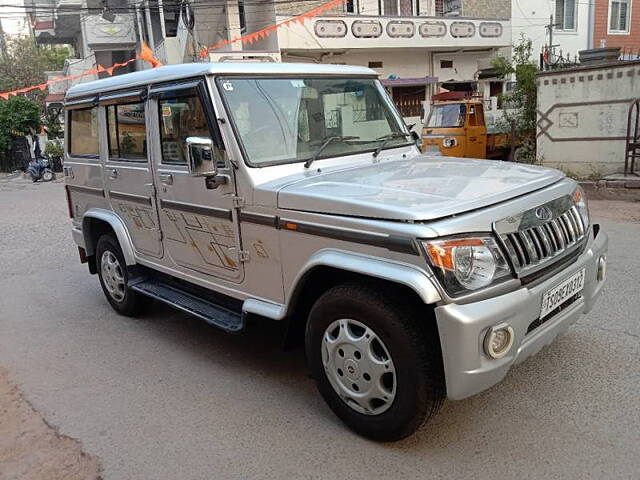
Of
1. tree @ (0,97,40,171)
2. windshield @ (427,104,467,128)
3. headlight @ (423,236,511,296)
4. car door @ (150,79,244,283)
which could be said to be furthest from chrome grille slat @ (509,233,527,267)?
tree @ (0,97,40,171)

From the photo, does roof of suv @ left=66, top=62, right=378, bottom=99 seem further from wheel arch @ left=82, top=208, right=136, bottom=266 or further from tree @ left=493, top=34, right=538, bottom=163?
tree @ left=493, top=34, right=538, bottom=163

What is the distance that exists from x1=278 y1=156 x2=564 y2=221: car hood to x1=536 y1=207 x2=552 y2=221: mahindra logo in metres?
0.13

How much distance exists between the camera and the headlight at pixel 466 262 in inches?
102

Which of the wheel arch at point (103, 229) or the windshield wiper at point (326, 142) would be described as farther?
the wheel arch at point (103, 229)

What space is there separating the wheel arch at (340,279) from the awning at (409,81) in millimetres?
19916

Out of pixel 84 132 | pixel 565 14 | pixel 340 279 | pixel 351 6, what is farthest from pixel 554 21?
pixel 340 279

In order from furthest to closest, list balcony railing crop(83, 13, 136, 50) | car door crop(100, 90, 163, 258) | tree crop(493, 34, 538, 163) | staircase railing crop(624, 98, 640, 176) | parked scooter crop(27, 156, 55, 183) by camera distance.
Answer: balcony railing crop(83, 13, 136, 50) → parked scooter crop(27, 156, 55, 183) → tree crop(493, 34, 538, 163) → staircase railing crop(624, 98, 640, 176) → car door crop(100, 90, 163, 258)

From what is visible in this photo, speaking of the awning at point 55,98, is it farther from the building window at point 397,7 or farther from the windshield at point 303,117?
the windshield at point 303,117

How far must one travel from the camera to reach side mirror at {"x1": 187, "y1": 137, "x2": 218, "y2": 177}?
3.36m

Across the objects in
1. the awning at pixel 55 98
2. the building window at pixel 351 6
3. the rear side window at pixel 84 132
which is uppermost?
the building window at pixel 351 6

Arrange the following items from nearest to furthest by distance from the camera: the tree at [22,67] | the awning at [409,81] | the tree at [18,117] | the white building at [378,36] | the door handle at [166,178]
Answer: the door handle at [166,178] < the white building at [378,36] < the awning at [409,81] < the tree at [18,117] < the tree at [22,67]

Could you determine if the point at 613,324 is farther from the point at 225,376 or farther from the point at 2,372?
the point at 2,372

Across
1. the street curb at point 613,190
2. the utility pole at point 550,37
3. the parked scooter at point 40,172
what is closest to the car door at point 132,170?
the street curb at point 613,190

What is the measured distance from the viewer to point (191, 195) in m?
3.98
